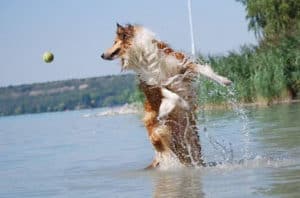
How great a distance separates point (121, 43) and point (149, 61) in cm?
44

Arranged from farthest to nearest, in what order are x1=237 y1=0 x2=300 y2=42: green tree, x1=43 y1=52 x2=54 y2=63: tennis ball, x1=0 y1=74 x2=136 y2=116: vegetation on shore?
x1=0 y1=74 x2=136 y2=116: vegetation on shore < x1=237 y1=0 x2=300 y2=42: green tree < x1=43 y1=52 x2=54 y2=63: tennis ball

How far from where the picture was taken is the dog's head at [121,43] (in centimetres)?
1037

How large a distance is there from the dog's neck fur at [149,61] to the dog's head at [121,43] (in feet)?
0.19

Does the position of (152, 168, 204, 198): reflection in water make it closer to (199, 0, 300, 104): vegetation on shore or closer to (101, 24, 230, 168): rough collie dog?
(101, 24, 230, 168): rough collie dog

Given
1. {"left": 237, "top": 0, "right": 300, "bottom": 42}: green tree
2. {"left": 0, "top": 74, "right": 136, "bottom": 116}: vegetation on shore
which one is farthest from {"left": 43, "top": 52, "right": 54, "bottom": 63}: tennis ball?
{"left": 0, "top": 74, "right": 136, "bottom": 116}: vegetation on shore

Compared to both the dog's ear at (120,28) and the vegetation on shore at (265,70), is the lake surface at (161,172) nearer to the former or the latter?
the dog's ear at (120,28)

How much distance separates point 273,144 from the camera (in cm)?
1270

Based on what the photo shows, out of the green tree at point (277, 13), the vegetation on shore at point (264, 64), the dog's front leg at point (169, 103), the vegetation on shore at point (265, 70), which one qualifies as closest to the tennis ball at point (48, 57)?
the vegetation on shore at point (264, 64)

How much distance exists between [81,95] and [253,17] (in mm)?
80523

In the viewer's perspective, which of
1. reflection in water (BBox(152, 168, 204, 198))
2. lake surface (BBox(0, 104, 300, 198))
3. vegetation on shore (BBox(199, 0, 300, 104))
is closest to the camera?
reflection in water (BBox(152, 168, 204, 198))

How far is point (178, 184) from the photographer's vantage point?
8781 mm

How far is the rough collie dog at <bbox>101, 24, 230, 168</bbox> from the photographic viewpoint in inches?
401

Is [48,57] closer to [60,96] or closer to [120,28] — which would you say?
[120,28]

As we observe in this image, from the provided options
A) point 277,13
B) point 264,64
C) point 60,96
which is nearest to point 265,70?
point 264,64
